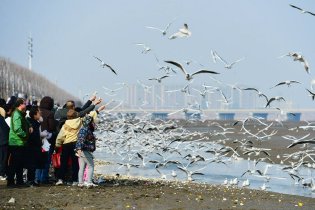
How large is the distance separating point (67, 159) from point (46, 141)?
2.03 ft

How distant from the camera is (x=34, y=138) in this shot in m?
13.5

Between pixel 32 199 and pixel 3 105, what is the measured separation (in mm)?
3306

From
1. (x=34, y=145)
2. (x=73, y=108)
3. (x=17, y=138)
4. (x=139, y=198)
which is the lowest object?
(x=139, y=198)

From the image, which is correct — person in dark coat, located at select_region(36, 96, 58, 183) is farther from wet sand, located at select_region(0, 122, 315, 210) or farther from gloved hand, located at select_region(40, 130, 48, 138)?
wet sand, located at select_region(0, 122, 315, 210)

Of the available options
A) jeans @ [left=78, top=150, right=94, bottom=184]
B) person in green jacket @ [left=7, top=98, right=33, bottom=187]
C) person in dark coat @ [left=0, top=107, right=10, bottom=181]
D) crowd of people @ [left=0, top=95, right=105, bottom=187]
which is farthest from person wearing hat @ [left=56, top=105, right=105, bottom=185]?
person in dark coat @ [left=0, top=107, right=10, bottom=181]

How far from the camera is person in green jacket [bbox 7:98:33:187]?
1298 centimetres

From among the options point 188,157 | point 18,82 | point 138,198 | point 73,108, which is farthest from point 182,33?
point 18,82

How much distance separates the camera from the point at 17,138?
1322 centimetres

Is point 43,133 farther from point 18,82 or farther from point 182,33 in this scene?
point 18,82

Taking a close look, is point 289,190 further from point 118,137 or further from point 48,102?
point 118,137

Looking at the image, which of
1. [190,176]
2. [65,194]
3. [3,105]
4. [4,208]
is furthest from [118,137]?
[4,208]

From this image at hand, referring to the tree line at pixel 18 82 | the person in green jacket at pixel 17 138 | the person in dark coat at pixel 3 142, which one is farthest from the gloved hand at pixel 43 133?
the tree line at pixel 18 82

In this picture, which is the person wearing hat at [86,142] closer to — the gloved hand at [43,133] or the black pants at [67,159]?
the black pants at [67,159]

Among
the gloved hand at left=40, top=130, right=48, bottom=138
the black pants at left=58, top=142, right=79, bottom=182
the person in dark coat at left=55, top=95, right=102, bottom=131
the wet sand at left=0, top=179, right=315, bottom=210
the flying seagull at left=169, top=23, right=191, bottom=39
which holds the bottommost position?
the wet sand at left=0, top=179, right=315, bottom=210
